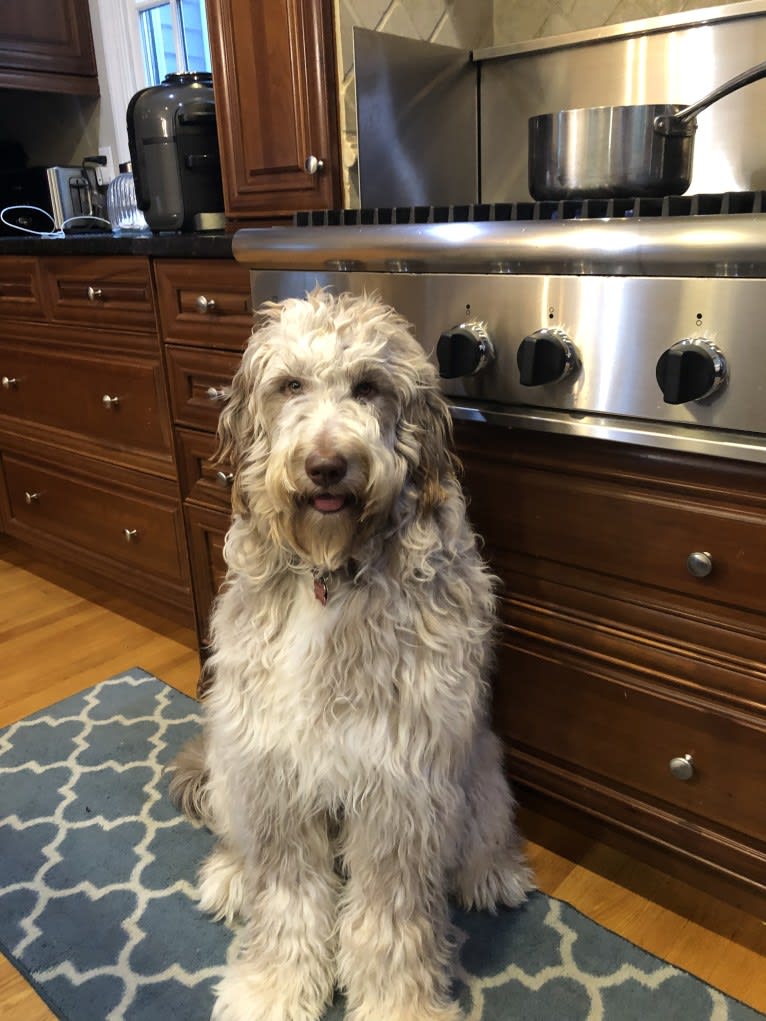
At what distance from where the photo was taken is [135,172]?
79.1 inches

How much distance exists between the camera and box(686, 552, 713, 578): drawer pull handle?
1.10m

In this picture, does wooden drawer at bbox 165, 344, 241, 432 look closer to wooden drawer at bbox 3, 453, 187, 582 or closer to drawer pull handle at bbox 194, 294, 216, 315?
drawer pull handle at bbox 194, 294, 216, 315

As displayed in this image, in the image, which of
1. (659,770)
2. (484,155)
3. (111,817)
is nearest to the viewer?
(659,770)

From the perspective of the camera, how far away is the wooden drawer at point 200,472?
184 cm

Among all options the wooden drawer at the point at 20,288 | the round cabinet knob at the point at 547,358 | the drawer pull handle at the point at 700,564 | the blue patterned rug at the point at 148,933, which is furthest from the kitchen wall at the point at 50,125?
the drawer pull handle at the point at 700,564

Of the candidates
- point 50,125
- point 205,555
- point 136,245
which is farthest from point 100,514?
point 50,125

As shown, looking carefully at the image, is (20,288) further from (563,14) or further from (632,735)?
(632,735)

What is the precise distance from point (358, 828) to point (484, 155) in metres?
1.49

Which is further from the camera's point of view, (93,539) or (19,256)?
(93,539)

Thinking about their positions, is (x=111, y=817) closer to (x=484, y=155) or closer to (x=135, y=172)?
(x=135, y=172)

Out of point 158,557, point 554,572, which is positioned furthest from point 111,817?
point 554,572

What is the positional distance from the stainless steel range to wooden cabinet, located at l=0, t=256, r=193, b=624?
758 mm

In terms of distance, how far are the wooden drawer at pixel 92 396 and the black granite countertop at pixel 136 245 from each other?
244 mm

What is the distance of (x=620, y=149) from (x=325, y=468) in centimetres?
69
